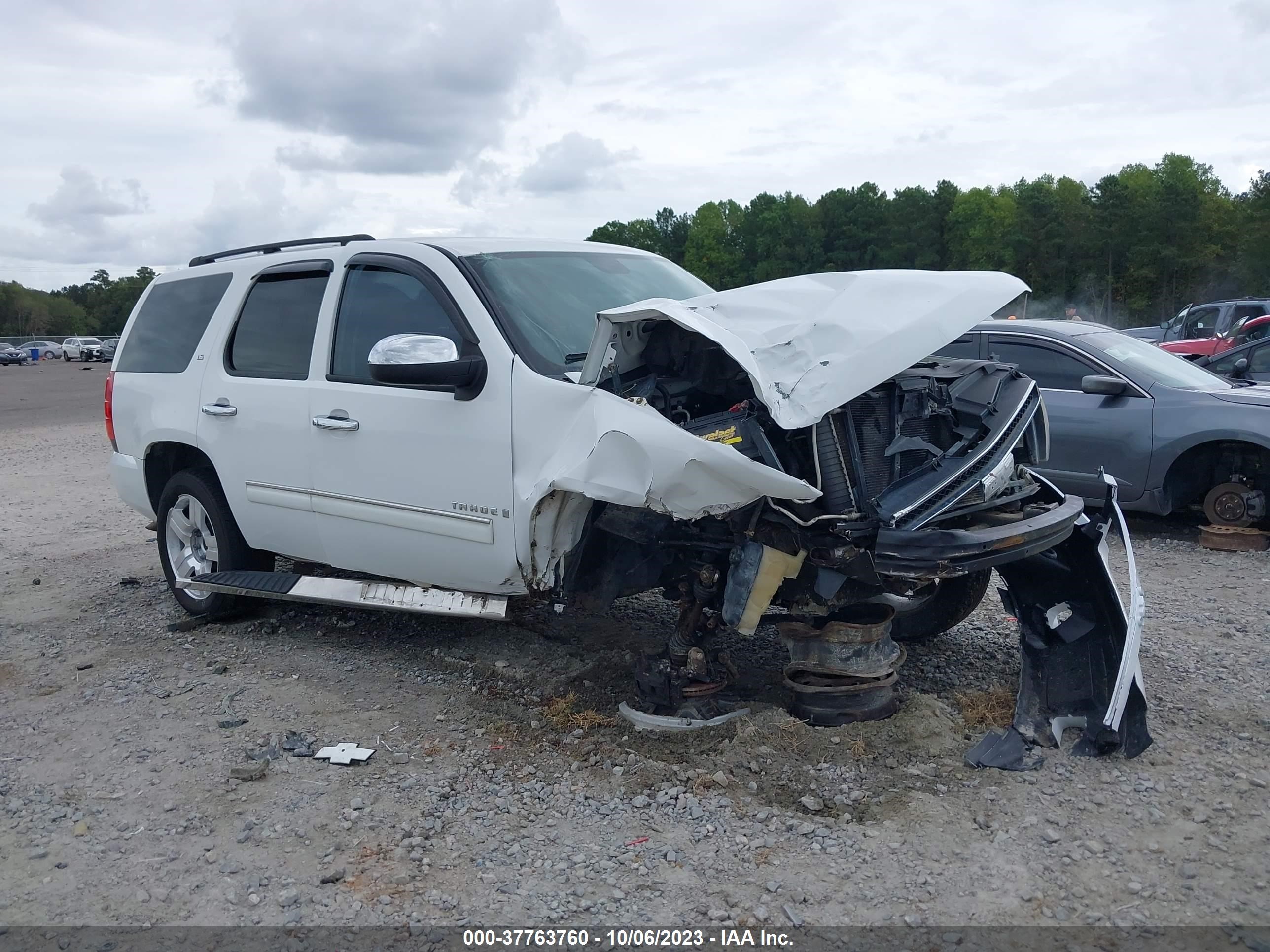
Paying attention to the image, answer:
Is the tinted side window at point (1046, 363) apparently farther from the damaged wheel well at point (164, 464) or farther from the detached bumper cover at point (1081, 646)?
the damaged wheel well at point (164, 464)

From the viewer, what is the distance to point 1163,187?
172ft

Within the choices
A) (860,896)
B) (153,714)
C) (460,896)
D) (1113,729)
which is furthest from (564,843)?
(153,714)

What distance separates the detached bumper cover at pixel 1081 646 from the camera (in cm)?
361

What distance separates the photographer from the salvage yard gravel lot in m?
2.95

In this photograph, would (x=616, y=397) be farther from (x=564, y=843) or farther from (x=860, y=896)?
(x=860, y=896)

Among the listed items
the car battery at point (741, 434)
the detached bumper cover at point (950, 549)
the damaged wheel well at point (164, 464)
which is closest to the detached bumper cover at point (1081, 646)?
the detached bumper cover at point (950, 549)

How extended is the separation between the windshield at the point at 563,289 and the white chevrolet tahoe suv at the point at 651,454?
0.05 feet

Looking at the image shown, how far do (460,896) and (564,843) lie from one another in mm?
414

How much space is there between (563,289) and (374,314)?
91 centimetres

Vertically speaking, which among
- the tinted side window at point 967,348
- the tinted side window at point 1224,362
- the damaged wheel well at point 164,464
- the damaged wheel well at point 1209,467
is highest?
the tinted side window at point 967,348

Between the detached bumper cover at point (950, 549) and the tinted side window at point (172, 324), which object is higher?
the tinted side window at point (172, 324)

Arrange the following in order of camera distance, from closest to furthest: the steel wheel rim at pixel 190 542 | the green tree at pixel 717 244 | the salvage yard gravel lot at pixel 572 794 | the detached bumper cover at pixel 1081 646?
the salvage yard gravel lot at pixel 572 794 → the detached bumper cover at pixel 1081 646 → the steel wheel rim at pixel 190 542 → the green tree at pixel 717 244

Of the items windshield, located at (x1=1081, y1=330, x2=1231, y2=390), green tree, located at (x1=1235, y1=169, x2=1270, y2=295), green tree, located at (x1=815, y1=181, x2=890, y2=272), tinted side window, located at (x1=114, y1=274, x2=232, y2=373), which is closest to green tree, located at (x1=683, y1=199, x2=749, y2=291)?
green tree, located at (x1=815, y1=181, x2=890, y2=272)

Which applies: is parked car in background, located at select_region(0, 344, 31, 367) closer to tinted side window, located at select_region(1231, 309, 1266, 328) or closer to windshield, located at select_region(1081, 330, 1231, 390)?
tinted side window, located at select_region(1231, 309, 1266, 328)
